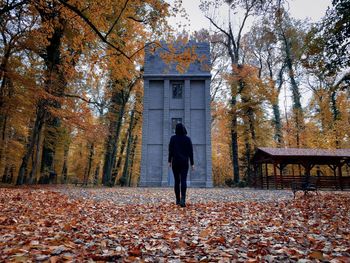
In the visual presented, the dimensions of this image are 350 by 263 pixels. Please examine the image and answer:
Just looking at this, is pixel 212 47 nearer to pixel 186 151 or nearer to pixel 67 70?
pixel 67 70

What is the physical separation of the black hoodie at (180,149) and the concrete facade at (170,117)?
523 inches

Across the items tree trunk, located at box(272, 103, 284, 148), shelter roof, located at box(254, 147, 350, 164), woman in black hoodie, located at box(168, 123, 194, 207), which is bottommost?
woman in black hoodie, located at box(168, 123, 194, 207)

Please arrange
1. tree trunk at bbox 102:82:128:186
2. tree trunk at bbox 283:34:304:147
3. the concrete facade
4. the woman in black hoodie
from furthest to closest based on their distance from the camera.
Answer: tree trunk at bbox 283:34:304:147, tree trunk at bbox 102:82:128:186, the concrete facade, the woman in black hoodie

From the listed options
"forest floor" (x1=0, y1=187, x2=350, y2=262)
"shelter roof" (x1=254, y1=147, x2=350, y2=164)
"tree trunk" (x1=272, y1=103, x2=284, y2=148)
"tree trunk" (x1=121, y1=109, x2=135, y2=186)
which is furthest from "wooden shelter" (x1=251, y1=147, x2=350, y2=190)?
"forest floor" (x1=0, y1=187, x2=350, y2=262)

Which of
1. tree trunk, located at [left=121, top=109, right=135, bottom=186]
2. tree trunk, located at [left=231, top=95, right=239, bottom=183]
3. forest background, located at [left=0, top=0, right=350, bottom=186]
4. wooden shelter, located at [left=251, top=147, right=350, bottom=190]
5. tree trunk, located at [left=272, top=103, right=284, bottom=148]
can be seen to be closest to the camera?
forest background, located at [left=0, top=0, right=350, bottom=186]

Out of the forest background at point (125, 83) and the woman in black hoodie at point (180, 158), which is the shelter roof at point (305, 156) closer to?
the forest background at point (125, 83)

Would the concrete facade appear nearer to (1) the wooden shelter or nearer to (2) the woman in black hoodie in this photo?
(1) the wooden shelter

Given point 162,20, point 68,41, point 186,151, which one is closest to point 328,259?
point 186,151

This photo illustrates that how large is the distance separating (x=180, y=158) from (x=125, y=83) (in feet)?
63.3

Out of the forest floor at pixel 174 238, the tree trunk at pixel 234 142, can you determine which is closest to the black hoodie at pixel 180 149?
the forest floor at pixel 174 238

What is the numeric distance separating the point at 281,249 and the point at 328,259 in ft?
1.71

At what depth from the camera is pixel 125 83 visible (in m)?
25.0

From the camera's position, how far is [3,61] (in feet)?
44.1

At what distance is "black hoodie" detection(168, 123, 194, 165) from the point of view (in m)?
7.00
